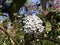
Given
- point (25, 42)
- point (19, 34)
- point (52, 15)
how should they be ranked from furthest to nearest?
point (19, 34) → point (52, 15) → point (25, 42)

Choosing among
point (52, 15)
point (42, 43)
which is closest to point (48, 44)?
point (42, 43)

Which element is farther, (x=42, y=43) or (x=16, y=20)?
(x=16, y=20)

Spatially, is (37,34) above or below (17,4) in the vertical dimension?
below

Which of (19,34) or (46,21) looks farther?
(19,34)

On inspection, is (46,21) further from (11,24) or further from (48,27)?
(11,24)

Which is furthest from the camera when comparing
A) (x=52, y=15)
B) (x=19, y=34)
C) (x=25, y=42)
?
(x=19, y=34)

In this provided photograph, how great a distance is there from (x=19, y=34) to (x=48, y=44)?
21 cm

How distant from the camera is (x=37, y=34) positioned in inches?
29.1

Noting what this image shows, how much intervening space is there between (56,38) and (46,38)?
59mm

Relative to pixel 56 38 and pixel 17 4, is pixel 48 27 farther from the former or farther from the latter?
pixel 17 4

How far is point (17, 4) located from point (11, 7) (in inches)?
1.2

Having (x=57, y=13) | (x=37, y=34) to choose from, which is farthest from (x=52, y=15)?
(x=37, y=34)

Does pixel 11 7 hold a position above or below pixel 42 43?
above

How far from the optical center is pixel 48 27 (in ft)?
2.60
